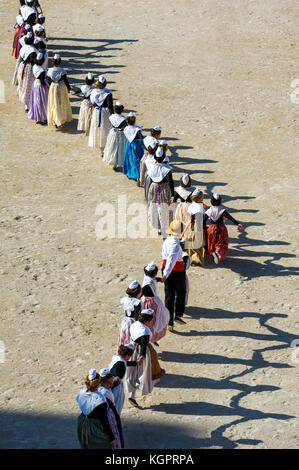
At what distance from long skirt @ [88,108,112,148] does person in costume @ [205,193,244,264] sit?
3.92m

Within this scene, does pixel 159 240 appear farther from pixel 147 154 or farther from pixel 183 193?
pixel 147 154

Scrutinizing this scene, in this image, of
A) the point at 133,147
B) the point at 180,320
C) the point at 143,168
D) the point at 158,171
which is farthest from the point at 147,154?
the point at 180,320

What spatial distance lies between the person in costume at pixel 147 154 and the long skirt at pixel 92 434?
A: 21.0 ft

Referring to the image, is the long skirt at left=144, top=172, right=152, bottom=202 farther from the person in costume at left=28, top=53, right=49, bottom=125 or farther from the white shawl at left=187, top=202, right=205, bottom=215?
the person in costume at left=28, top=53, right=49, bottom=125

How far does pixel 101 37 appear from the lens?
23438 mm

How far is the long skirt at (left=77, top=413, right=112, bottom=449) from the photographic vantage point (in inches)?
387

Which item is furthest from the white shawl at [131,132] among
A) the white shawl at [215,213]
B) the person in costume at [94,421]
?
the person in costume at [94,421]

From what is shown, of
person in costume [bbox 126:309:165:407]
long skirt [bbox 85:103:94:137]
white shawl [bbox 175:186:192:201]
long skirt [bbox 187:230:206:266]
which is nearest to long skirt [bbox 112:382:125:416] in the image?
person in costume [bbox 126:309:165:407]

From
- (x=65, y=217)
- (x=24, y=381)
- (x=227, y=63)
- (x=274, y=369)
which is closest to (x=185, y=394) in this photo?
(x=274, y=369)

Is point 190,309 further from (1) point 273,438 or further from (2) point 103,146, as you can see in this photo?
(2) point 103,146

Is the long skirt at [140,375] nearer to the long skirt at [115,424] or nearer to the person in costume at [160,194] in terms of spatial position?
the long skirt at [115,424]

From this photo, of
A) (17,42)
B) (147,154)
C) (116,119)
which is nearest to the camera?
(147,154)

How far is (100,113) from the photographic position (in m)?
17.6

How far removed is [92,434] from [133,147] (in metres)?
7.69
